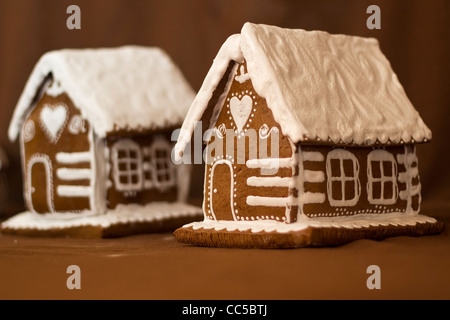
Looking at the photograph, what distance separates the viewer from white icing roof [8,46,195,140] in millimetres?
3979

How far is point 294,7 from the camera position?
500cm

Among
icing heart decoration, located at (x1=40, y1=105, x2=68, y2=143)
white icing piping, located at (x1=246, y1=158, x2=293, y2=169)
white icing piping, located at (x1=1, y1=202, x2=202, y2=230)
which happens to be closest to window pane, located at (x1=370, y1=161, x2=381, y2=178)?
white icing piping, located at (x1=246, y1=158, x2=293, y2=169)

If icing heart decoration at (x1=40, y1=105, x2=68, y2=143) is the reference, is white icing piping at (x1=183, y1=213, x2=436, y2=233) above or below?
below

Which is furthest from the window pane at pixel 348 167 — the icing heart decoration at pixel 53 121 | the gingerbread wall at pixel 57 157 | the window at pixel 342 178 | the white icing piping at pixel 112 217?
the icing heart decoration at pixel 53 121

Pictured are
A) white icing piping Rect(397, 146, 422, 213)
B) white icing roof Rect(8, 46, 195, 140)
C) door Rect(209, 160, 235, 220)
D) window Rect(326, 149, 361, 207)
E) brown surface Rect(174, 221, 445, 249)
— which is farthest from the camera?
white icing roof Rect(8, 46, 195, 140)

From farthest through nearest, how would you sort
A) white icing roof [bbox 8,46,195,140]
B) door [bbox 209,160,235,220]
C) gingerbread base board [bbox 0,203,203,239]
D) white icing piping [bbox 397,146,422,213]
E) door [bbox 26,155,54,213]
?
door [bbox 26,155,54,213]
white icing roof [bbox 8,46,195,140]
gingerbread base board [bbox 0,203,203,239]
white icing piping [bbox 397,146,422,213]
door [bbox 209,160,235,220]

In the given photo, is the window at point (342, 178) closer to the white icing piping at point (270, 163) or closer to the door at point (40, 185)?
the white icing piping at point (270, 163)

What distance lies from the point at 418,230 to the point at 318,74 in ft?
2.39

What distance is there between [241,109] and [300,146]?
325 mm

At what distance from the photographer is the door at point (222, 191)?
323 centimetres

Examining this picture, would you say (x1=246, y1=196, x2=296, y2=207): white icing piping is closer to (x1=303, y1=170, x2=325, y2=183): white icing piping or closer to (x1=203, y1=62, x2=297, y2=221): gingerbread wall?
(x1=203, y1=62, x2=297, y2=221): gingerbread wall

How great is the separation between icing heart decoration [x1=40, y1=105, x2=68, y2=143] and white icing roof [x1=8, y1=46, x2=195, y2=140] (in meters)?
0.10

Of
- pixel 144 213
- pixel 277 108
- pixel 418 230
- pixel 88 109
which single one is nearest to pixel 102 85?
pixel 88 109

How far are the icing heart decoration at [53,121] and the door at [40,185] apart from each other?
122 mm
